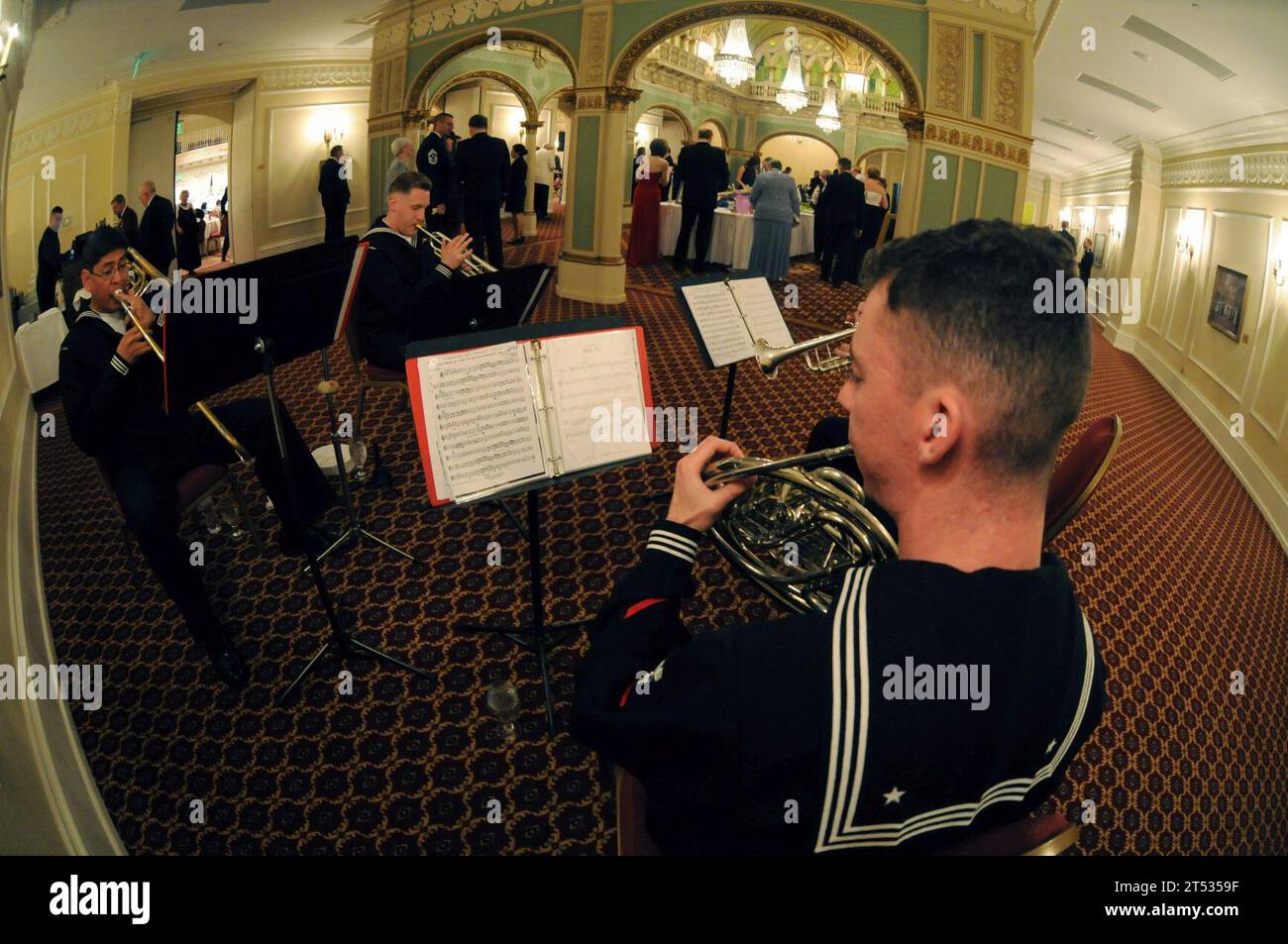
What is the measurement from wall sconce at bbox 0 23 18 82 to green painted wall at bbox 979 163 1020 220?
290 inches

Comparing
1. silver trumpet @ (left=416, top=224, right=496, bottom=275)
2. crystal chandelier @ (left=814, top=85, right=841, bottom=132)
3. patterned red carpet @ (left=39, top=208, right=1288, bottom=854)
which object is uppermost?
crystal chandelier @ (left=814, top=85, right=841, bottom=132)

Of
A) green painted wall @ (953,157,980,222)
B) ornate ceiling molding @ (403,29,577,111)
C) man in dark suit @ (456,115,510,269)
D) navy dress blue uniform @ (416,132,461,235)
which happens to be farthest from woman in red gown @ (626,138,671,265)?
green painted wall @ (953,157,980,222)

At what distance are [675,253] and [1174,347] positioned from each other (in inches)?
257

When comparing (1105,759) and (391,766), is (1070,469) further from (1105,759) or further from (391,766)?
(391,766)

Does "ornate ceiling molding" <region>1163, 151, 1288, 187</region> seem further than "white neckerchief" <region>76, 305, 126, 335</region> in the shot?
Yes

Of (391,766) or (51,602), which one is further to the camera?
(51,602)

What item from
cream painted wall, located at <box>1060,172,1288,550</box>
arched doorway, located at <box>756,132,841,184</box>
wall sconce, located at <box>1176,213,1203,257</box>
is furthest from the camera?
arched doorway, located at <box>756,132,841,184</box>

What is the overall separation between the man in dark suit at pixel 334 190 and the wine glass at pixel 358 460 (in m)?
1.42

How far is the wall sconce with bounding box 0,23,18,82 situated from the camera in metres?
1.42

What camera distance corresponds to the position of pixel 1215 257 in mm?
6965

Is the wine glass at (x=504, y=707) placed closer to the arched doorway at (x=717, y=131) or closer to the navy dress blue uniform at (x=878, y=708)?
the navy dress blue uniform at (x=878, y=708)

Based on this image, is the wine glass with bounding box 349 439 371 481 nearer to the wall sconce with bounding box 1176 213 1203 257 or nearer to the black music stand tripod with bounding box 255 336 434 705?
the black music stand tripod with bounding box 255 336 434 705
